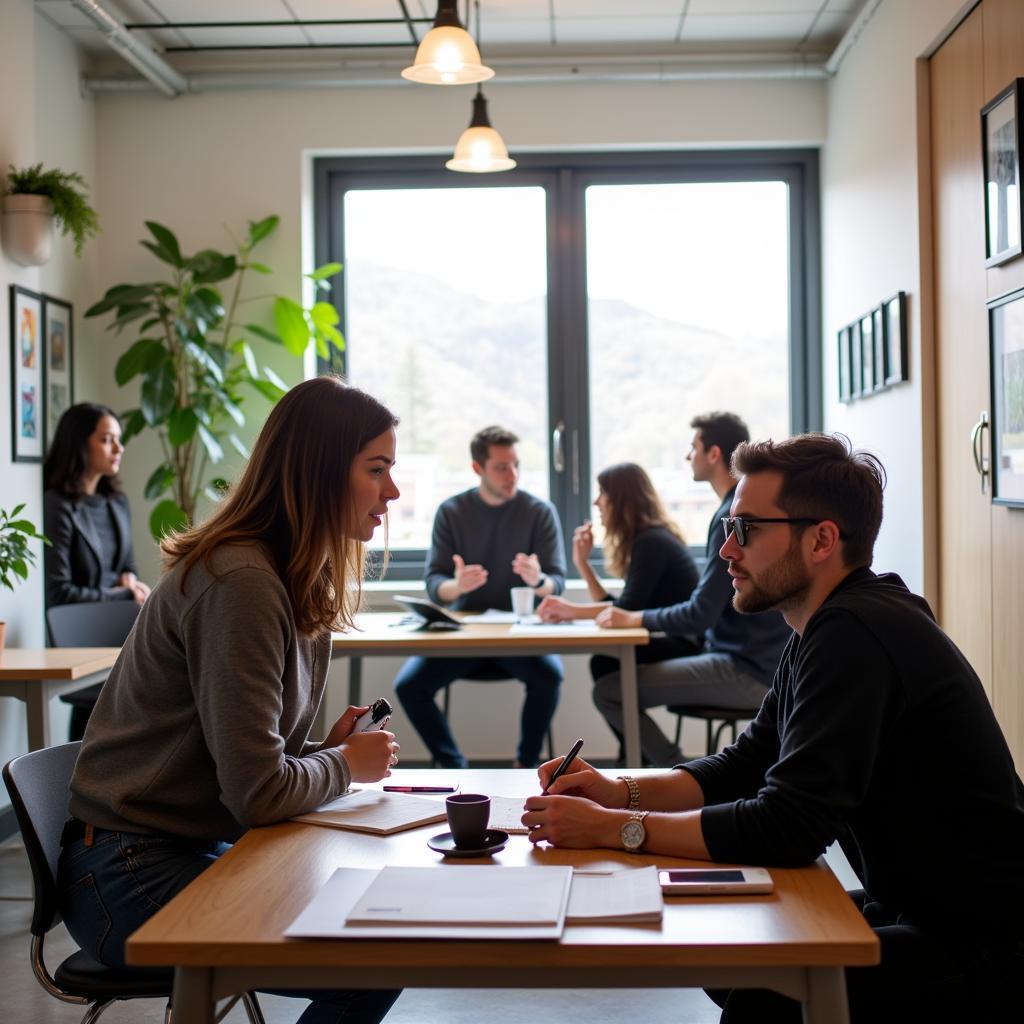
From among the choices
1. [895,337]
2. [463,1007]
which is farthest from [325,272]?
[463,1007]

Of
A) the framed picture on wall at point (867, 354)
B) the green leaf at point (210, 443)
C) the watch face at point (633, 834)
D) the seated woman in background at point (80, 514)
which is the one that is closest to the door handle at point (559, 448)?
the framed picture on wall at point (867, 354)

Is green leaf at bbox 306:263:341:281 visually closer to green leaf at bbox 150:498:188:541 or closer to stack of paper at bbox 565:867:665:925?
green leaf at bbox 150:498:188:541

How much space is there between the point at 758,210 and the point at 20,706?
158 inches

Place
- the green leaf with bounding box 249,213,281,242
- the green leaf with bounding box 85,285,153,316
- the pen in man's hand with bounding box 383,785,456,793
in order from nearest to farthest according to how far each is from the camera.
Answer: the pen in man's hand with bounding box 383,785,456,793 → the green leaf with bounding box 85,285,153,316 → the green leaf with bounding box 249,213,281,242

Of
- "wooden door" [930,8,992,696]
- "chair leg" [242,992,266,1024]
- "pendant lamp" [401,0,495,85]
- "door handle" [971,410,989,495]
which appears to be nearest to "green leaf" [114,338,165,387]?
"pendant lamp" [401,0,495,85]

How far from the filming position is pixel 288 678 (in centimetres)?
188

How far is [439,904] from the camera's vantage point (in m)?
1.34

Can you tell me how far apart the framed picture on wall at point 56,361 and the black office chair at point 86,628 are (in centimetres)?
82

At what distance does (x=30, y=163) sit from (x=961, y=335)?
336 centimetres

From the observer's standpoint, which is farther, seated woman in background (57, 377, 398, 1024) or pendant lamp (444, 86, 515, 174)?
pendant lamp (444, 86, 515, 174)

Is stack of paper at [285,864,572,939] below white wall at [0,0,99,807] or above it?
below

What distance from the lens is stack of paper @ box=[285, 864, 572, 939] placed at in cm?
127

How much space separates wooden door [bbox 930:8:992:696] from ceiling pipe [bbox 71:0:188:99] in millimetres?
3109

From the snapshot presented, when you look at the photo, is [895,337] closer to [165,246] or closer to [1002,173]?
[1002,173]
